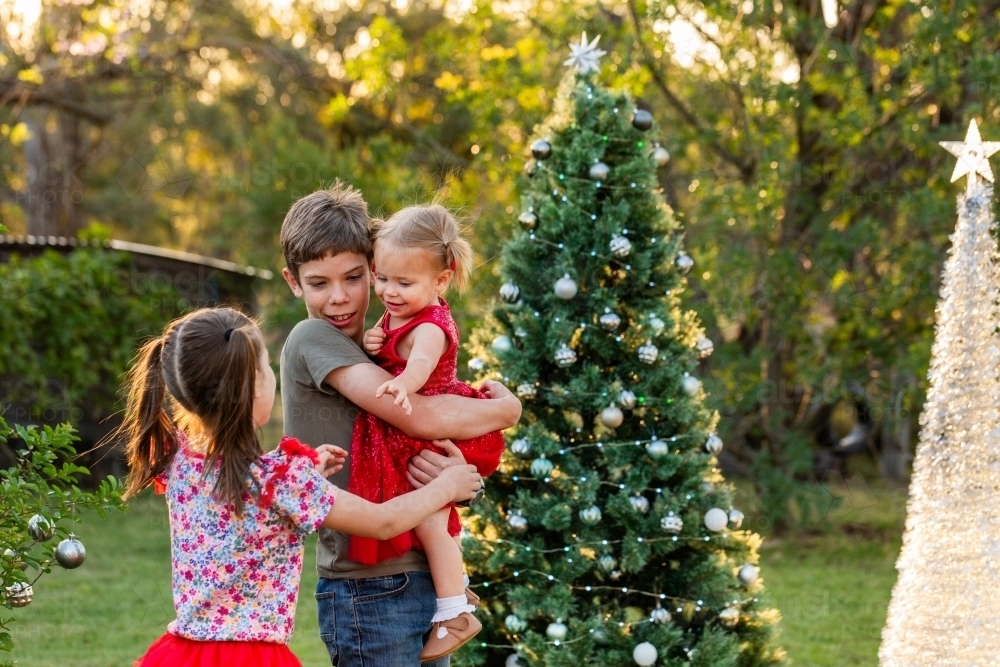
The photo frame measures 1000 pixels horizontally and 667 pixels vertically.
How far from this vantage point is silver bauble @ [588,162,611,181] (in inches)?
152

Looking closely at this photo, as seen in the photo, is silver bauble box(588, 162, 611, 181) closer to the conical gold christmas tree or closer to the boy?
the conical gold christmas tree

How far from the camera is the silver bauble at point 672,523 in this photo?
3625 millimetres

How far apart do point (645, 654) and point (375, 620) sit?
1.45 m

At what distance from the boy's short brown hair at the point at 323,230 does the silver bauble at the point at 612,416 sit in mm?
1457

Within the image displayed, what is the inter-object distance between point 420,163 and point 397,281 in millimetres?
10376

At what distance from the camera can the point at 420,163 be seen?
41.6 feet

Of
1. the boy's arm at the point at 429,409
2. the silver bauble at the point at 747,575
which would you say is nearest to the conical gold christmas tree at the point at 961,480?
the silver bauble at the point at 747,575

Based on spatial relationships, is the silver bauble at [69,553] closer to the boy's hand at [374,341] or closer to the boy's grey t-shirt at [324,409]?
the boy's grey t-shirt at [324,409]

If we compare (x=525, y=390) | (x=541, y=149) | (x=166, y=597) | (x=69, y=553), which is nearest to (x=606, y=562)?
(x=525, y=390)

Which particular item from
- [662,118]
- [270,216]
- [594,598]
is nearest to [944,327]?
[594,598]

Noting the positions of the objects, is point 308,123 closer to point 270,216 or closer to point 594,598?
point 270,216

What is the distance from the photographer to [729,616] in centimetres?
367

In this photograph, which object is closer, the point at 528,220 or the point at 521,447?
the point at 521,447

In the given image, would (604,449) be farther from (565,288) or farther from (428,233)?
(428,233)
